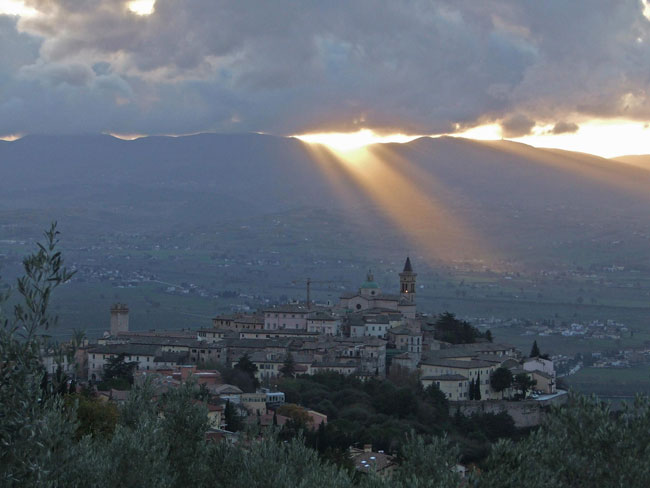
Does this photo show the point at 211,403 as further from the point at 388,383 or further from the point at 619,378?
the point at 619,378

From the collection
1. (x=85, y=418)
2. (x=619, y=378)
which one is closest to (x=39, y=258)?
(x=85, y=418)

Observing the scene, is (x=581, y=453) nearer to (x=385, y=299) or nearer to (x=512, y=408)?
(x=512, y=408)

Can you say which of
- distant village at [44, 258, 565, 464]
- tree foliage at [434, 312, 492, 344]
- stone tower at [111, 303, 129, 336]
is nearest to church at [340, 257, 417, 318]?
distant village at [44, 258, 565, 464]

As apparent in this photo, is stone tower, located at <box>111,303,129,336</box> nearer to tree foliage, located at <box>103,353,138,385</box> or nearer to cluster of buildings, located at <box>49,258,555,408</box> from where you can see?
cluster of buildings, located at <box>49,258,555,408</box>

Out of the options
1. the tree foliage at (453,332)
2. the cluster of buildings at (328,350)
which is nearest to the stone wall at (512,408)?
the cluster of buildings at (328,350)

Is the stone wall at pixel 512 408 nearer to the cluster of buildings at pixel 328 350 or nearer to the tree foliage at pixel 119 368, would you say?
the cluster of buildings at pixel 328 350

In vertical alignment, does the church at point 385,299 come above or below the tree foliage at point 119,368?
above
